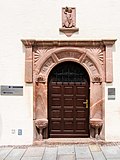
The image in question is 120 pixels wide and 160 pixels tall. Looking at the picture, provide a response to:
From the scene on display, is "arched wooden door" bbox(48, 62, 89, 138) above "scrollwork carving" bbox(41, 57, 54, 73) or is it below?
below

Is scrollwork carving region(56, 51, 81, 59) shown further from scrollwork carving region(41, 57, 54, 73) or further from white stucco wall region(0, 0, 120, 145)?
white stucco wall region(0, 0, 120, 145)

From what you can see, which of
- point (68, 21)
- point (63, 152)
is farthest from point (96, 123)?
point (68, 21)

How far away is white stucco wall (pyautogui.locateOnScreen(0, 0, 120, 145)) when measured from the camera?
8.92 metres

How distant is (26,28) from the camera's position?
29.3 feet

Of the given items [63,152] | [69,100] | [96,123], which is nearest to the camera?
[63,152]

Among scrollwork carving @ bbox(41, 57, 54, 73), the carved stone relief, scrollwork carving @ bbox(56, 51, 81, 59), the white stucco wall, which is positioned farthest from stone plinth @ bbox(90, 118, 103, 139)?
the carved stone relief

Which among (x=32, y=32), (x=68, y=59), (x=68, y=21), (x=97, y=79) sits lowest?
(x=97, y=79)

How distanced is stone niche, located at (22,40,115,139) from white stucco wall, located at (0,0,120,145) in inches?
7.3

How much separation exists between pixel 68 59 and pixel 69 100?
4.48 ft

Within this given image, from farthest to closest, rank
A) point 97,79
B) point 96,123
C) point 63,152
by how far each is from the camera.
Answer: point 97,79 → point 96,123 → point 63,152

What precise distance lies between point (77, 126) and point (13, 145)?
7.11 feet

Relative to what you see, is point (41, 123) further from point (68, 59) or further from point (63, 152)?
point (68, 59)

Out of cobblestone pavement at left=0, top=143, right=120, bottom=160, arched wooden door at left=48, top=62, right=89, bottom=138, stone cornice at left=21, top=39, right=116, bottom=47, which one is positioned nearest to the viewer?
cobblestone pavement at left=0, top=143, right=120, bottom=160

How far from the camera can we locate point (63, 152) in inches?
314
